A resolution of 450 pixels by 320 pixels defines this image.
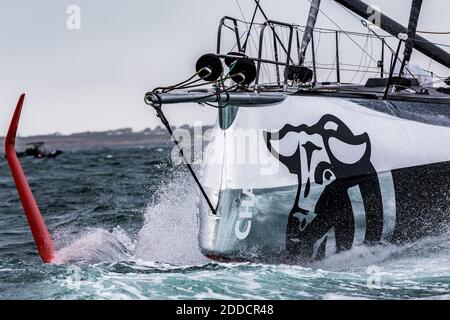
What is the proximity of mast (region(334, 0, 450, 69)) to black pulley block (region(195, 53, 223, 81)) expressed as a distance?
4212mm

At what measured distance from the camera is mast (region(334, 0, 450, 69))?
413 inches

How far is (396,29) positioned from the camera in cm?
1056

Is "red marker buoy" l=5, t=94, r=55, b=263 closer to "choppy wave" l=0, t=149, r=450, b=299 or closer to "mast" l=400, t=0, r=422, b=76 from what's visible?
"choppy wave" l=0, t=149, r=450, b=299

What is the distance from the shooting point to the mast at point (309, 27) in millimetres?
9078

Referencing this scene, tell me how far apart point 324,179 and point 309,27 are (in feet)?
8.32

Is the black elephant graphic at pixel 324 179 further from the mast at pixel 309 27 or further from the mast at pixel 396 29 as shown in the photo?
the mast at pixel 396 29

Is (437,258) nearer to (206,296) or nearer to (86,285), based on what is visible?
(206,296)

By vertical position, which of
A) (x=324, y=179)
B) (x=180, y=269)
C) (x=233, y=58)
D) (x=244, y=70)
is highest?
(x=233, y=58)

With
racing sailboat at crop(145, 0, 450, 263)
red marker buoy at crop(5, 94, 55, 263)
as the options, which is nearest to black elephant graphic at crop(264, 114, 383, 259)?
racing sailboat at crop(145, 0, 450, 263)

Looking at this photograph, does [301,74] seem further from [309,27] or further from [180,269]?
[180,269]

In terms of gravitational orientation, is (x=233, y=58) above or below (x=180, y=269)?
above

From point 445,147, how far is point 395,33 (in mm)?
2735

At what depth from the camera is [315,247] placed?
7629mm

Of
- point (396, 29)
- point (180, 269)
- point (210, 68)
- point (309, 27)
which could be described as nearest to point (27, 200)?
point (180, 269)
